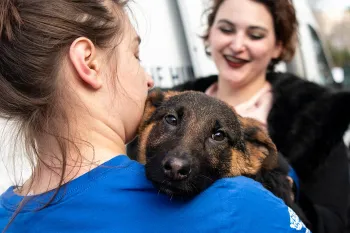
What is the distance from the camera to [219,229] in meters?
1.70

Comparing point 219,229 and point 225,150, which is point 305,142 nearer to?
point 225,150

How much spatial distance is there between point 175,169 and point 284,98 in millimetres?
2235

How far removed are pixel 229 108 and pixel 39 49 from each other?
4.02 feet

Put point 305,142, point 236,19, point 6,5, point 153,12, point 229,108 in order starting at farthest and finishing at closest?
point 153,12 → point 236,19 → point 305,142 → point 229,108 → point 6,5

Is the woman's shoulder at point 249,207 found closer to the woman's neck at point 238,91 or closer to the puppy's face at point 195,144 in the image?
the puppy's face at point 195,144

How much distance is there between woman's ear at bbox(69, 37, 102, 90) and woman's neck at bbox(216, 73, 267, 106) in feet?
7.94

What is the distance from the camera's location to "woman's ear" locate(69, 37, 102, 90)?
1.89 meters

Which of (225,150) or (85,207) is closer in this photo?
(85,207)

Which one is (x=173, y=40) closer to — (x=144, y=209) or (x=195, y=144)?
(x=195, y=144)

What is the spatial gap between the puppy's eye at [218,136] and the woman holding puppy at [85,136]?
53 cm

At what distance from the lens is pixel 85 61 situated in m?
1.92

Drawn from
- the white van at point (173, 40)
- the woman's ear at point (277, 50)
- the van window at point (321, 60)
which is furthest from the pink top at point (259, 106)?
the van window at point (321, 60)

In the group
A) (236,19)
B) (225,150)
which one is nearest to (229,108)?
(225,150)

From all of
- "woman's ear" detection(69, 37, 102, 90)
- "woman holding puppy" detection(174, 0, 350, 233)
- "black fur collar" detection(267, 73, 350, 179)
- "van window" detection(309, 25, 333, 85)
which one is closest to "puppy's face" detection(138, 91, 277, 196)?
"woman's ear" detection(69, 37, 102, 90)
